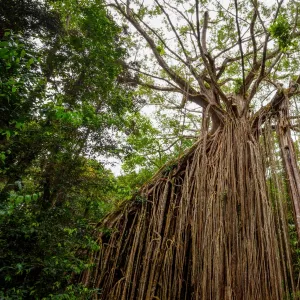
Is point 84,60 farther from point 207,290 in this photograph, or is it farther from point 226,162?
point 207,290

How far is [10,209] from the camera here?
4.24 ft

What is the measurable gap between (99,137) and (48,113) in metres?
1.23

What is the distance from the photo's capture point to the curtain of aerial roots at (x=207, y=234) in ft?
6.81

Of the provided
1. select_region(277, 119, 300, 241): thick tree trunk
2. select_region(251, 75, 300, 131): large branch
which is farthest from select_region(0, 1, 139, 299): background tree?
select_region(277, 119, 300, 241): thick tree trunk

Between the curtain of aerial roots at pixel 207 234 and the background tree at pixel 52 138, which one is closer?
the background tree at pixel 52 138

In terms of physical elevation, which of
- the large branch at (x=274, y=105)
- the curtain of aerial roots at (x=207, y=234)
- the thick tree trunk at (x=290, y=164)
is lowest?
the curtain of aerial roots at (x=207, y=234)

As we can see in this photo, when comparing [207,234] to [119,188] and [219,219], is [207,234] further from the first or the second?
[119,188]

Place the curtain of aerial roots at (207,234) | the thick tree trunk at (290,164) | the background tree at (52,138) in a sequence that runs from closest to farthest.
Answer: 1. the background tree at (52,138)
2. the curtain of aerial roots at (207,234)
3. the thick tree trunk at (290,164)

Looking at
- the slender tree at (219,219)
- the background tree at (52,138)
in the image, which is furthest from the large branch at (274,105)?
the background tree at (52,138)

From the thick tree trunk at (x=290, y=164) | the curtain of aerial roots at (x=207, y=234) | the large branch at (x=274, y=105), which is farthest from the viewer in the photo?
the large branch at (x=274, y=105)

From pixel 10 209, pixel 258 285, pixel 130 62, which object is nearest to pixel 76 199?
pixel 10 209

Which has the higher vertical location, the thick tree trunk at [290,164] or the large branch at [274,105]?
the large branch at [274,105]

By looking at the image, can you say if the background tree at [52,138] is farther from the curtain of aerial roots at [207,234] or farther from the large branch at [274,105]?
the large branch at [274,105]

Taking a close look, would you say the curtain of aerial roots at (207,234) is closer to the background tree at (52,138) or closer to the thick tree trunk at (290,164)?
the thick tree trunk at (290,164)
